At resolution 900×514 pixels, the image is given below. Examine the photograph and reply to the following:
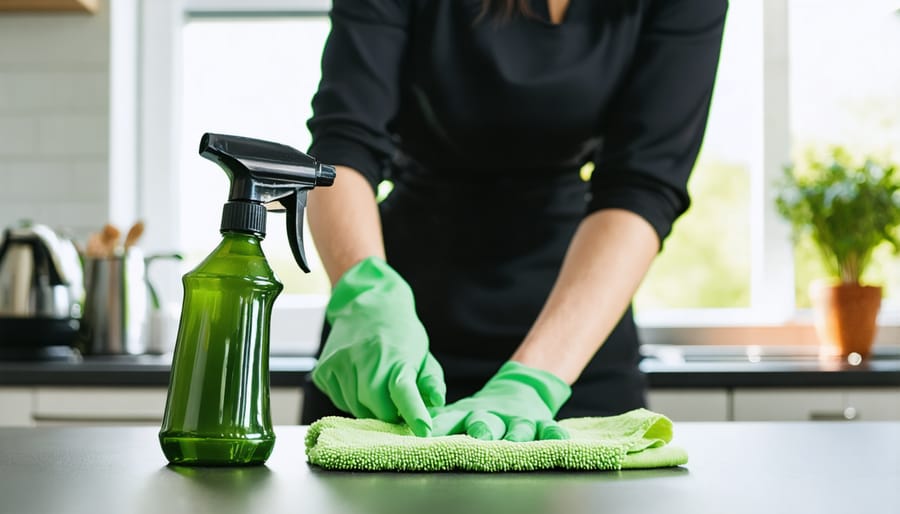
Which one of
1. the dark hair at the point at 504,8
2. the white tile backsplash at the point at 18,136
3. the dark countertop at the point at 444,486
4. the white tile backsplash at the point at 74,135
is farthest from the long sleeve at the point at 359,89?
the white tile backsplash at the point at 18,136

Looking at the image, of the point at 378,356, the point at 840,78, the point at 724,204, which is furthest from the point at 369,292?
the point at 840,78

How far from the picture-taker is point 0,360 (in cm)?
210

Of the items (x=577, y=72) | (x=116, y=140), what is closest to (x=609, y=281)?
(x=577, y=72)

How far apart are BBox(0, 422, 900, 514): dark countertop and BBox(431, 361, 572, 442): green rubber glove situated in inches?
3.2

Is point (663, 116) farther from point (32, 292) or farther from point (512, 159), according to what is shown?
point (32, 292)

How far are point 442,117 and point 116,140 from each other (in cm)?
159

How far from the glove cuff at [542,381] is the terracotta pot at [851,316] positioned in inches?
63.3

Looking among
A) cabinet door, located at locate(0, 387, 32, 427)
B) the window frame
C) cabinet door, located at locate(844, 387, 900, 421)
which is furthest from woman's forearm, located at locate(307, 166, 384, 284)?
the window frame

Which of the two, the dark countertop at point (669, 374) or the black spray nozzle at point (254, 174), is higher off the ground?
the black spray nozzle at point (254, 174)

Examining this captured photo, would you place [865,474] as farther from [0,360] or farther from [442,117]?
[0,360]

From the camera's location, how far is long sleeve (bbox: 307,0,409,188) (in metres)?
1.13

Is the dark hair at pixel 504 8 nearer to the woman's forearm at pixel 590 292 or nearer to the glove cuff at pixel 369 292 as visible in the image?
the woman's forearm at pixel 590 292

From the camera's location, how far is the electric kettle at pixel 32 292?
6.91 feet

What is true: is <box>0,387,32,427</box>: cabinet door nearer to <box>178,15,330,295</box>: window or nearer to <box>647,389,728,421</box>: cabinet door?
<box>178,15,330,295</box>: window
